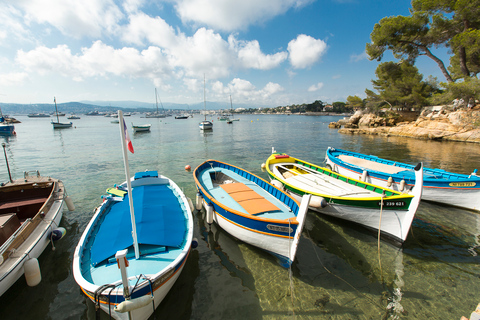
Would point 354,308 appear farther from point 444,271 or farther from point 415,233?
point 415,233

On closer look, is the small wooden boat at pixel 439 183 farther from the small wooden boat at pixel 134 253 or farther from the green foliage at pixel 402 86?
the green foliage at pixel 402 86

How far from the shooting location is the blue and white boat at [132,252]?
4578 millimetres

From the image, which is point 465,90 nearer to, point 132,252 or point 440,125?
point 440,125

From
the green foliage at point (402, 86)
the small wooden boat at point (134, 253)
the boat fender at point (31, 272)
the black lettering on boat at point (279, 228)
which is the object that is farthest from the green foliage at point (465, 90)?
the boat fender at point (31, 272)

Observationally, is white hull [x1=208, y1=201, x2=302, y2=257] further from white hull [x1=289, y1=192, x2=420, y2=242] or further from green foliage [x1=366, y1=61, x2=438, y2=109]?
green foliage [x1=366, y1=61, x2=438, y2=109]

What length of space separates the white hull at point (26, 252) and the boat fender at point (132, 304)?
407cm

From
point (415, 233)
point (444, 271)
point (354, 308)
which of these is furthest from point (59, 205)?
point (415, 233)

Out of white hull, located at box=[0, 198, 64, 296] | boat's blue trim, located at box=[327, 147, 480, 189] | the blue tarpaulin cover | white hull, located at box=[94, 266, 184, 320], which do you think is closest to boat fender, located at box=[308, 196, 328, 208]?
the blue tarpaulin cover

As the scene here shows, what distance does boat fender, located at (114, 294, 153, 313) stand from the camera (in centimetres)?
422

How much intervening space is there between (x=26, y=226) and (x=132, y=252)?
4.40 m

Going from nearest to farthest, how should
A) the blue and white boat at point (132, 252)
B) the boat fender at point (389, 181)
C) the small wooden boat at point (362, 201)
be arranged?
the blue and white boat at point (132, 252) → the small wooden boat at point (362, 201) → the boat fender at point (389, 181)

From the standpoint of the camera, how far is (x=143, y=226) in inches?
270

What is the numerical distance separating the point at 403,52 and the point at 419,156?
33.6 m

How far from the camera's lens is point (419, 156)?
25594mm
